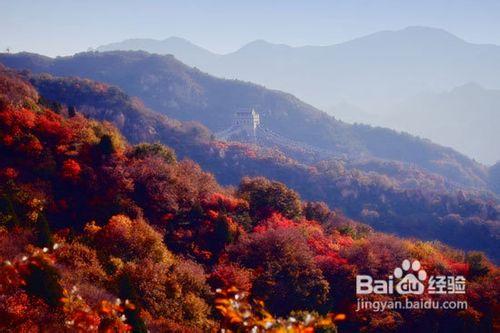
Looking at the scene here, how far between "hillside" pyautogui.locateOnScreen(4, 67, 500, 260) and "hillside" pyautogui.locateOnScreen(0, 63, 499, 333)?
77.9m

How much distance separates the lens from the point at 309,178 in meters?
131

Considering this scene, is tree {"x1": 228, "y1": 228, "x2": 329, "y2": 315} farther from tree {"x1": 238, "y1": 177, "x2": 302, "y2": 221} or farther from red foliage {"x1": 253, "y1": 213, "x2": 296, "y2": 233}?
tree {"x1": 238, "y1": 177, "x2": 302, "y2": 221}

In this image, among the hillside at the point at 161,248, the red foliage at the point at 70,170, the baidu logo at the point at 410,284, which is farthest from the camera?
the red foliage at the point at 70,170

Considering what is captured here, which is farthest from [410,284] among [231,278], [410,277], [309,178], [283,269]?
[309,178]

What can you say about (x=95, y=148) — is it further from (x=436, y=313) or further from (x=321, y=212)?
(x=436, y=313)

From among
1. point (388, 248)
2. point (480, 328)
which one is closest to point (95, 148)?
point (388, 248)

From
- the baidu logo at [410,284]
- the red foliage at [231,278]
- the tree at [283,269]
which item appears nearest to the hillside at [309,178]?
the baidu logo at [410,284]

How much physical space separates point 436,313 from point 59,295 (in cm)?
2397

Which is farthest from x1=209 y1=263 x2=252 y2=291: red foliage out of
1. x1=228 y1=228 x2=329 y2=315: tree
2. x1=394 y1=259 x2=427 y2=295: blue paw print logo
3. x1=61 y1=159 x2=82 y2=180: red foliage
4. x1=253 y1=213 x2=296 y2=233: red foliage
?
x1=61 y1=159 x2=82 y2=180: red foliage

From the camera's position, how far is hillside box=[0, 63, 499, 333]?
71.4ft

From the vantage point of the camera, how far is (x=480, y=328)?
93.0 ft

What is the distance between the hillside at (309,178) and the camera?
11388 centimetres

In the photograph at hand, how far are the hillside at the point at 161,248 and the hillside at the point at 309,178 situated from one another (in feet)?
255

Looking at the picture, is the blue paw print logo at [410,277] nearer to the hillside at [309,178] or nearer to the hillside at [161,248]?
the hillside at [161,248]
